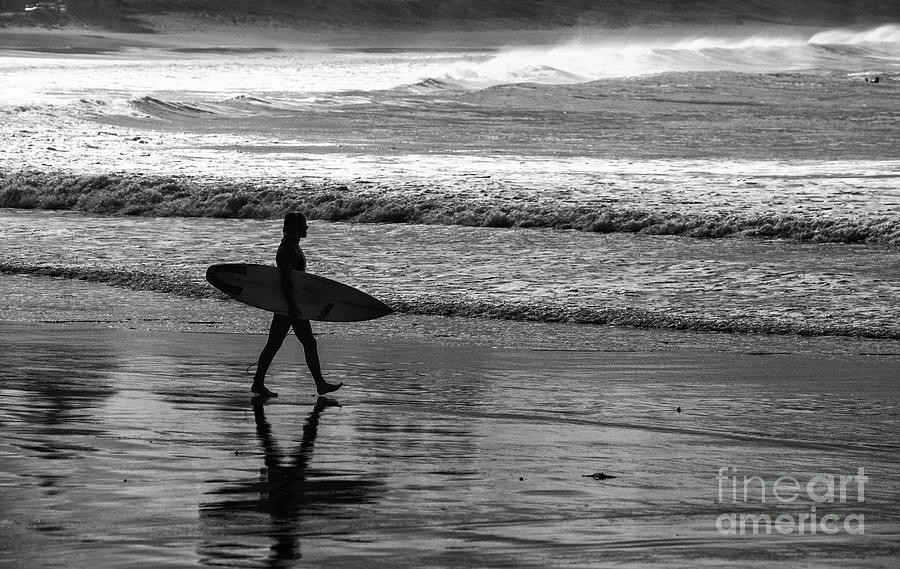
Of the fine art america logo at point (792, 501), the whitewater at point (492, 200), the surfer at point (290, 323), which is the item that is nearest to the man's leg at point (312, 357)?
the surfer at point (290, 323)

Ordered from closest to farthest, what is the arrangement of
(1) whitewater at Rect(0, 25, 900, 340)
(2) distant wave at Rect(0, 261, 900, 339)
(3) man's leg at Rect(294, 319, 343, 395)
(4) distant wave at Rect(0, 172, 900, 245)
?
1. (3) man's leg at Rect(294, 319, 343, 395)
2. (2) distant wave at Rect(0, 261, 900, 339)
3. (1) whitewater at Rect(0, 25, 900, 340)
4. (4) distant wave at Rect(0, 172, 900, 245)

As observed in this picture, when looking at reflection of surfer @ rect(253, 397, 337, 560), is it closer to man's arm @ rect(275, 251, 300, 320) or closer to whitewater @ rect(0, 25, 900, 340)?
man's arm @ rect(275, 251, 300, 320)

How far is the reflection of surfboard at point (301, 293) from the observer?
422 inches

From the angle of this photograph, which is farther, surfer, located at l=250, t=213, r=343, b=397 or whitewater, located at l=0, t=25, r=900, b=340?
whitewater, located at l=0, t=25, r=900, b=340

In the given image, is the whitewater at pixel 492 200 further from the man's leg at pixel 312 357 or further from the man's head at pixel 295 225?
the man's head at pixel 295 225

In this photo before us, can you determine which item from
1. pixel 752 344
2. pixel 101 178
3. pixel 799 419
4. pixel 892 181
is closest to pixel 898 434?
pixel 799 419

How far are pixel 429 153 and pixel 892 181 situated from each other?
11616 mm

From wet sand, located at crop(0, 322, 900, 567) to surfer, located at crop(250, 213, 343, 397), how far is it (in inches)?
6.7

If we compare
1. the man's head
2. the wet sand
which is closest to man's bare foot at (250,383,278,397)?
the wet sand

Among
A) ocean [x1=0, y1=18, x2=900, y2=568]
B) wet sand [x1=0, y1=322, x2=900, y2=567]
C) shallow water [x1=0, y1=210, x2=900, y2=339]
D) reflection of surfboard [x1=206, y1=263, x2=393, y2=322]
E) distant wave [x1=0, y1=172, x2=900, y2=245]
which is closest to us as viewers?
wet sand [x1=0, y1=322, x2=900, y2=567]

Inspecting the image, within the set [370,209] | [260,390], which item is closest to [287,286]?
[260,390]

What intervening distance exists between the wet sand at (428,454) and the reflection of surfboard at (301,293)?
0.51 meters

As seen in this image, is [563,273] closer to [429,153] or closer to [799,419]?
[799,419]

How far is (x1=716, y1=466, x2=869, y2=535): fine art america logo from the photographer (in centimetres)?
696
